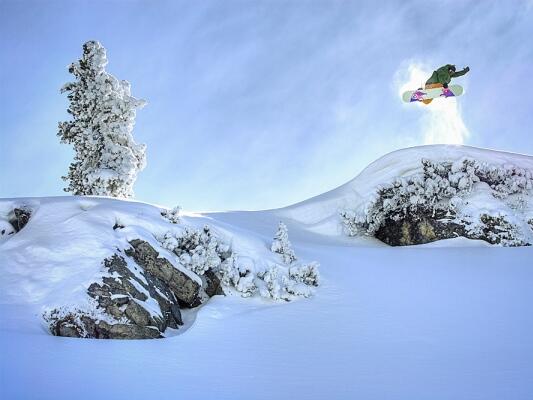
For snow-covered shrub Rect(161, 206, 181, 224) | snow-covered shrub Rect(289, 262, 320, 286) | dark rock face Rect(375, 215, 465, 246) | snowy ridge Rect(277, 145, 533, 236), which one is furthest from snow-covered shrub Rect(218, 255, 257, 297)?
snowy ridge Rect(277, 145, 533, 236)

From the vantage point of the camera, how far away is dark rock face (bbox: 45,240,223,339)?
7973 millimetres

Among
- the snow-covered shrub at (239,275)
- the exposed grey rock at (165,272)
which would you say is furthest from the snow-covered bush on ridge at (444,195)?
the exposed grey rock at (165,272)

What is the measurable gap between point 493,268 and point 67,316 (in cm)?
1024

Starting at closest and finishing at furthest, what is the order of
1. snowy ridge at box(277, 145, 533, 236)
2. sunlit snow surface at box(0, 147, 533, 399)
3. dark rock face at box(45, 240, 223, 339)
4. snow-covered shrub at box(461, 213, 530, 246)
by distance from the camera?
sunlit snow surface at box(0, 147, 533, 399) → dark rock face at box(45, 240, 223, 339) → snow-covered shrub at box(461, 213, 530, 246) → snowy ridge at box(277, 145, 533, 236)

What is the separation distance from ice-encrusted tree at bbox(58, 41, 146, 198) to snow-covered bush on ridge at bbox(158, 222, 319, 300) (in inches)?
405

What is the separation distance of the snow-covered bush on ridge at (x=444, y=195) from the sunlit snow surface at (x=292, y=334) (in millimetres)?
3728

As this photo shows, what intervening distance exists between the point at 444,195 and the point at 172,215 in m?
11.4

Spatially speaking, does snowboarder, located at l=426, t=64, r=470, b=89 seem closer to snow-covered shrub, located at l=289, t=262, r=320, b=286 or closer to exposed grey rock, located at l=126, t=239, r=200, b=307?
snow-covered shrub, located at l=289, t=262, r=320, b=286

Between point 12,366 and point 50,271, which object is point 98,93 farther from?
point 12,366

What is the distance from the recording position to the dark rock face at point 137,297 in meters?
7.97

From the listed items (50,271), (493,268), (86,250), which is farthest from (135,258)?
(493,268)

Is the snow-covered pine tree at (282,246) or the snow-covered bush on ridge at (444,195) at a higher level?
the snow-covered bush on ridge at (444,195)

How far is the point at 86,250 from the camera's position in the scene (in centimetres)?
946

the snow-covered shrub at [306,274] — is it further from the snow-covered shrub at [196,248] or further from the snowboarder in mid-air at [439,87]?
the snowboarder in mid-air at [439,87]
